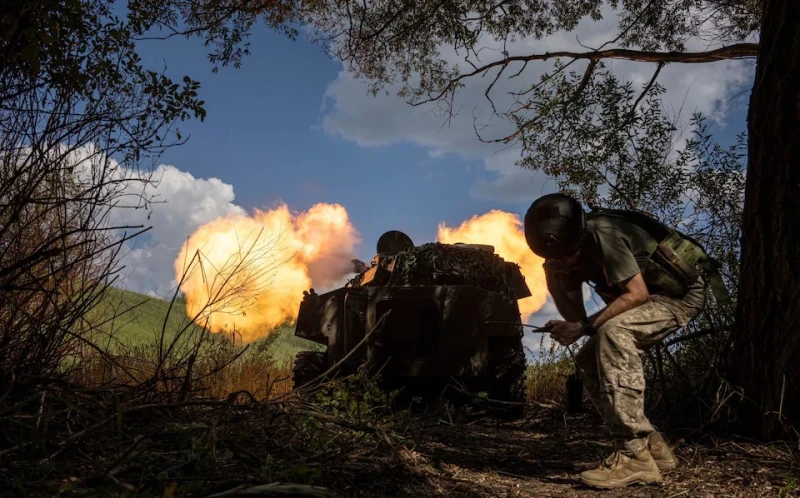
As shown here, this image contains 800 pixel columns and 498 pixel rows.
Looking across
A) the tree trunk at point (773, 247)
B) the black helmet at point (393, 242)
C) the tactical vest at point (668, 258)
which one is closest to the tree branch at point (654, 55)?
the black helmet at point (393, 242)

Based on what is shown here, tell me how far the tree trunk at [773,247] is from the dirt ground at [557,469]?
39 cm

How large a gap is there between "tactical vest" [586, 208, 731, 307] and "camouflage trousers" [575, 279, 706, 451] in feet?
0.68

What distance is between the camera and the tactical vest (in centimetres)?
450

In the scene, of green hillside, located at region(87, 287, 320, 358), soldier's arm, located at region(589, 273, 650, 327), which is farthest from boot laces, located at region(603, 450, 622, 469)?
green hillside, located at region(87, 287, 320, 358)

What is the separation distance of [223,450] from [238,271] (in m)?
1.62

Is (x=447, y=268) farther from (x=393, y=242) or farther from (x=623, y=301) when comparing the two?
(x=623, y=301)

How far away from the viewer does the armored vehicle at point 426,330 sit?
→ 842 centimetres

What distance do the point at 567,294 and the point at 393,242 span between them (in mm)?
5909

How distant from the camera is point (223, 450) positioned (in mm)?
3865

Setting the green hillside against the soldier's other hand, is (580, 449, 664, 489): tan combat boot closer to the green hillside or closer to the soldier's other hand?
the soldier's other hand

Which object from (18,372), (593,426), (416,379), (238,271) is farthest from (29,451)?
(416,379)

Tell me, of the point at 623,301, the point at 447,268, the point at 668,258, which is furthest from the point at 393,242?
the point at 623,301

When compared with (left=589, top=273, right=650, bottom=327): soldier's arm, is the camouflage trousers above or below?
below

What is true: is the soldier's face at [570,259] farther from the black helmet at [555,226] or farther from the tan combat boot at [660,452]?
the tan combat boot at [660,452]
